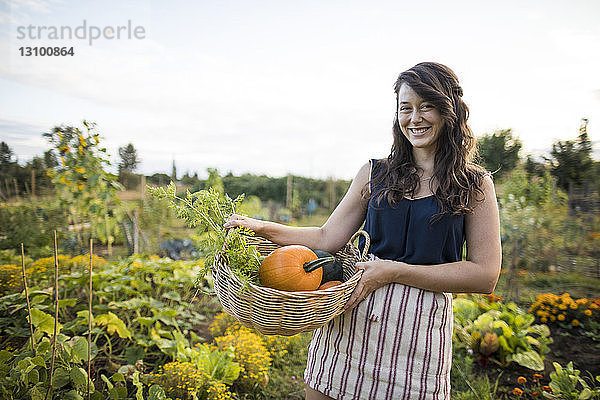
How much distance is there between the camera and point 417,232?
1329 millimetres

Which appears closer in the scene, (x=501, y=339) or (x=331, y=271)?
(x=331, y=271)

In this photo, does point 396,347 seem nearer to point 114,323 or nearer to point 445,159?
point 445,159

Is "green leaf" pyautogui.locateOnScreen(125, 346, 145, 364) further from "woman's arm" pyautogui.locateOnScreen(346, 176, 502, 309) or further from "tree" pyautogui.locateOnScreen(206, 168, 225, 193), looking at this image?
"tree" pyautogui.locateOnScreen(206, 168, 225, 193)

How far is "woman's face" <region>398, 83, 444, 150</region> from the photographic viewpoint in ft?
4.30

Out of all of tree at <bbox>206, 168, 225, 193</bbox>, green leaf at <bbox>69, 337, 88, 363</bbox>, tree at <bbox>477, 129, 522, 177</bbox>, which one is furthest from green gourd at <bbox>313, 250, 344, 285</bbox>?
tree at <bbox>477, 129, 522, 177</bbox>

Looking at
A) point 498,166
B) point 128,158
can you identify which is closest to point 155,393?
point 128,158

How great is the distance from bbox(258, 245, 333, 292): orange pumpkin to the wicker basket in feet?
0.30

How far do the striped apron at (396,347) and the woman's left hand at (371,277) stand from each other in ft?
0.18

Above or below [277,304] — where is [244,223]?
above

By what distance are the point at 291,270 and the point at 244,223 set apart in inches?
10.4

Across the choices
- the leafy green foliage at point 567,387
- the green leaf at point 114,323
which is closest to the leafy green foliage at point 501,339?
the leafy green foliage at point 567,387

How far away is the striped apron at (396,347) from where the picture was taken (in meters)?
1.28

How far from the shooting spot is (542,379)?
278 centimetres

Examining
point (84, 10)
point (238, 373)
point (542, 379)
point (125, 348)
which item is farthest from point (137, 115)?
point (542, 379)
